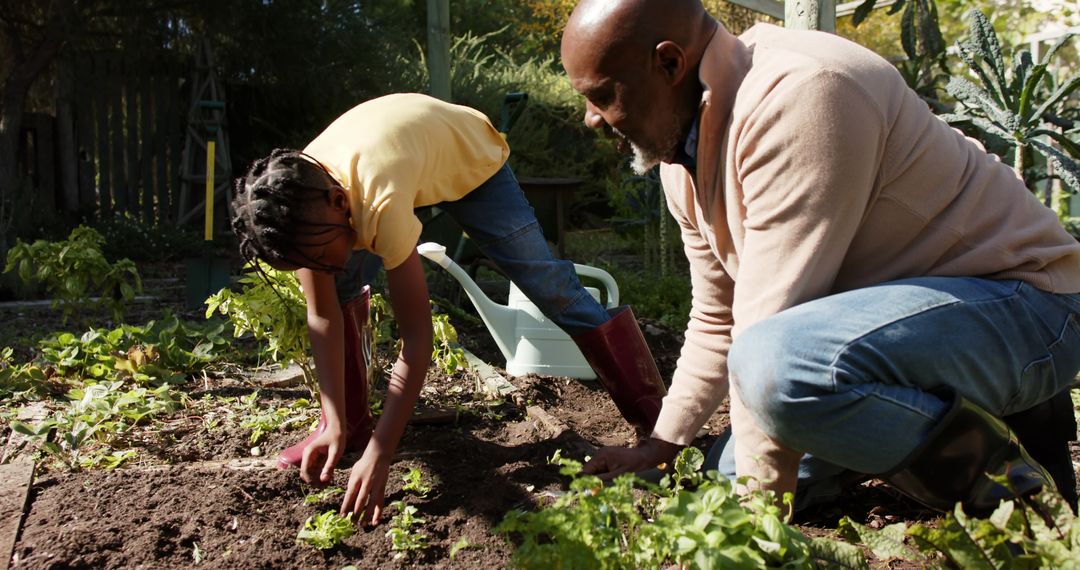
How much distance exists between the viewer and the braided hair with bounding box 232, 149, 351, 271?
6.57 feet

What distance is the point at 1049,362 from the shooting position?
165 centimetres

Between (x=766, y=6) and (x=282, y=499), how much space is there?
442 centimetres

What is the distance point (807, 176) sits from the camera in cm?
147

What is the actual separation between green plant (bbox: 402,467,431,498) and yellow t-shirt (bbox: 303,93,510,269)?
0.51m

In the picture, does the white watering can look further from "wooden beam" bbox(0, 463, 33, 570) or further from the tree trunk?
the tree trunk

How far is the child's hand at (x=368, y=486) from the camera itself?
198 cm

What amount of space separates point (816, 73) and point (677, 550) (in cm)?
77

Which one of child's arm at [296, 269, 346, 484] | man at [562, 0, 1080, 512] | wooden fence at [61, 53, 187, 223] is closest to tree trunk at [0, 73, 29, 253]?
wooden fence at [61, 53, 187, 223]

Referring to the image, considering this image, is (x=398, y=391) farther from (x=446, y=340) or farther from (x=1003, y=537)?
(x=1003, y=537)

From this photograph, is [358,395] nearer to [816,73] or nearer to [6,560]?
[6,560]

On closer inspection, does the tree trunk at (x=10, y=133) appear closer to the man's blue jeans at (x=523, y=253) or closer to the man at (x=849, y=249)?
the man's blue jeans at (x=523, y=253)

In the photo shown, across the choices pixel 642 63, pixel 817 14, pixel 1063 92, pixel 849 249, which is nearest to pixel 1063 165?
pixel 1063 92

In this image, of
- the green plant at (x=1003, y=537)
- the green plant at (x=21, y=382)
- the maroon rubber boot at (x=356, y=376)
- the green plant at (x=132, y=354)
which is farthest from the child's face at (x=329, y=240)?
the green plant at (x=21, y=382)

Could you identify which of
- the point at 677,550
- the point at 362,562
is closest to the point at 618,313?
the point at 362,562
